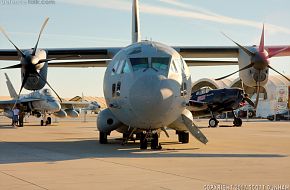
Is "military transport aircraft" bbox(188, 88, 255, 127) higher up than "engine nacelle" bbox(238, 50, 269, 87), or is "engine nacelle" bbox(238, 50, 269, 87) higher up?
"engine nacelle" bbox(238, 50, 269, 87)

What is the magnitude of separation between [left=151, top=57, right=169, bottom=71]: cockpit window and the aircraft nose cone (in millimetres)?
553

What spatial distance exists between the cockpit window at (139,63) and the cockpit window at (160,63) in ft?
0.76

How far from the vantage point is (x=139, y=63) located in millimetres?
15461

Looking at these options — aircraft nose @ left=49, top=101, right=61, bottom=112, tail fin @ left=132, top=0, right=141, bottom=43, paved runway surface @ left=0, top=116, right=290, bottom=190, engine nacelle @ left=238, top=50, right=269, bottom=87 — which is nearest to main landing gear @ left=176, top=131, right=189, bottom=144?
paved runway surface @ left=0, top=116, right=290, bottom=190

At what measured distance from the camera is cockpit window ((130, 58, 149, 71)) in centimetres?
1528

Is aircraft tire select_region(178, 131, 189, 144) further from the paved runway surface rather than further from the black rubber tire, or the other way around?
the paved runway surface

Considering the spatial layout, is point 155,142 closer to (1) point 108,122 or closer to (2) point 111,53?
(1) point 108,122

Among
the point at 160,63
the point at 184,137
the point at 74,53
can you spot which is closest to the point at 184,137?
the point at 184,137

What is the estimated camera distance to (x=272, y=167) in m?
11.2

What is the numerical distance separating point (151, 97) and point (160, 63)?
1.62 m

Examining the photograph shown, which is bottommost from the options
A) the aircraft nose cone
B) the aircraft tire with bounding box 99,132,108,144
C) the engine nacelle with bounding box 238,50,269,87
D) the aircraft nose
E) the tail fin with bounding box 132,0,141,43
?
the aircraft tire with bounding box 99,132,108,144

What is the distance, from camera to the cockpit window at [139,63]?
1528cm

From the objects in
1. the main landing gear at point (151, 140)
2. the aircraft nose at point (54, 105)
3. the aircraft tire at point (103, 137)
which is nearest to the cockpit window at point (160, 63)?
the main landing gear at point (151, 140)

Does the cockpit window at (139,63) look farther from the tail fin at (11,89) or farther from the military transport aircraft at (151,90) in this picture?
the tail fin at (11,89)
